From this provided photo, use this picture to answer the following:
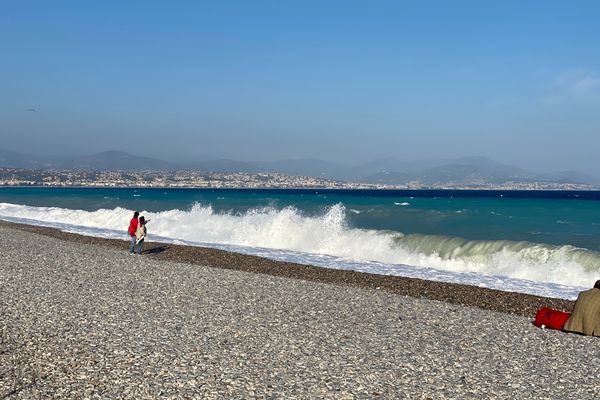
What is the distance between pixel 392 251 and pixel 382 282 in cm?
1205

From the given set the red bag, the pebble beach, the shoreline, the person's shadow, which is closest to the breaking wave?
the shoreline

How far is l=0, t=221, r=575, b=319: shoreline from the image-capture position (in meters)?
16.0

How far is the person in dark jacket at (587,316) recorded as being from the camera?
474 inches

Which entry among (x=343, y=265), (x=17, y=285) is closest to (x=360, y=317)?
(x=17, y=285)

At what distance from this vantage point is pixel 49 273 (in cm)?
1720

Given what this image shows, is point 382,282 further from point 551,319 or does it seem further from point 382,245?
point 382,245

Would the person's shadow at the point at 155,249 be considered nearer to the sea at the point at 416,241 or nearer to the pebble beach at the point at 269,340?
the sea at the point at 416,241

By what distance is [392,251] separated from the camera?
30.7m

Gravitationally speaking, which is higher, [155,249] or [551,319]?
[551,319]

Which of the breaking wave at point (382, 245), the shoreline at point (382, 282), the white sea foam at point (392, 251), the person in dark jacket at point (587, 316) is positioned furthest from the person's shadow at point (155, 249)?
the person in dark jacket at point (587, 316)

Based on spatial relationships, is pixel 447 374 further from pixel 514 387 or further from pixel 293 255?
pixel 293 255

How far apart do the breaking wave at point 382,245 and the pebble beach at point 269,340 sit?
25.5ft

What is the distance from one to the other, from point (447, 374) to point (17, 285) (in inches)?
409

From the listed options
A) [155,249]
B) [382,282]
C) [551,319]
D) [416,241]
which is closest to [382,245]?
[416,241]
